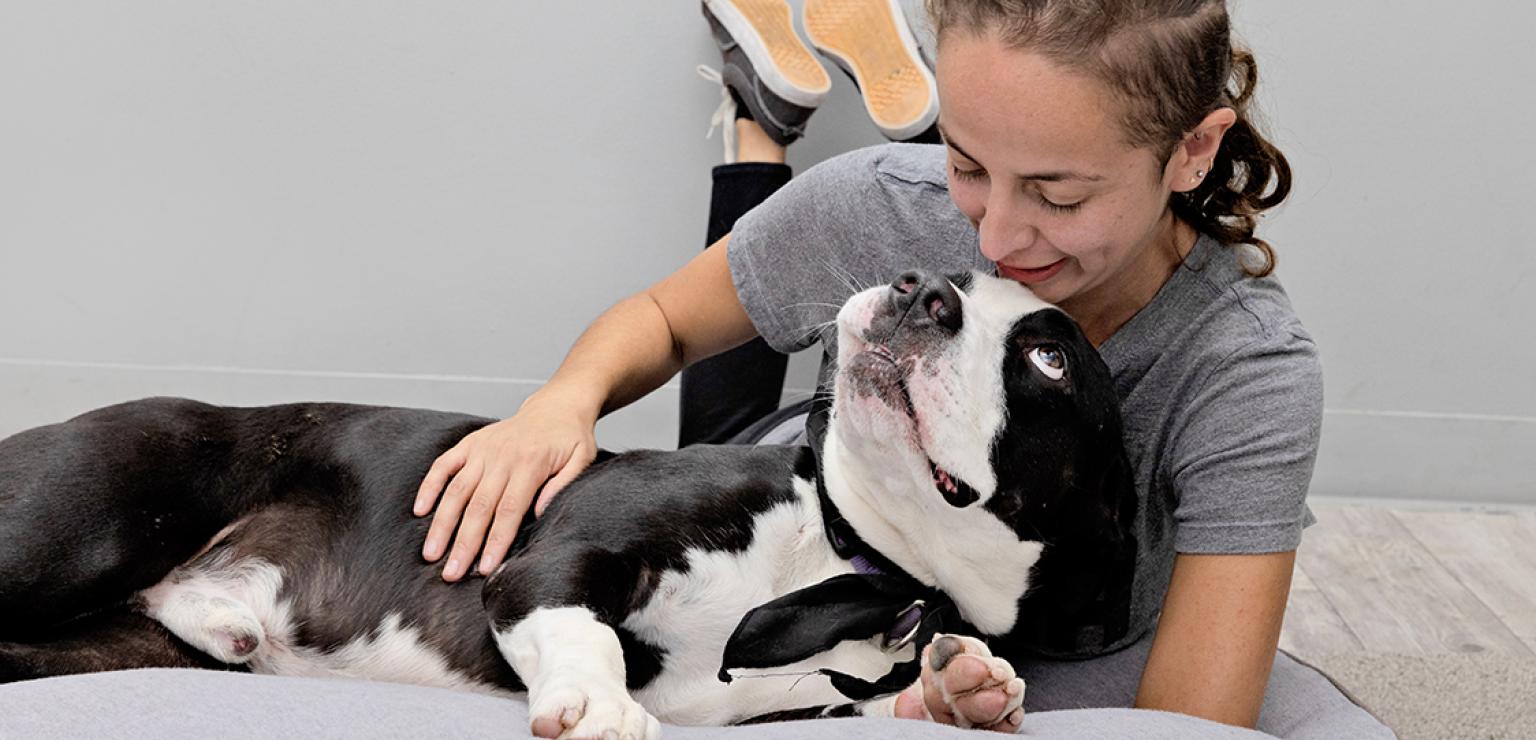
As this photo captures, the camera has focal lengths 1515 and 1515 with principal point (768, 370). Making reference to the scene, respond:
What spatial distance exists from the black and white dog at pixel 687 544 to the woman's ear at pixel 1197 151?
0.69ft

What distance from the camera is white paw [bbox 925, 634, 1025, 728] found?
1.58 meters

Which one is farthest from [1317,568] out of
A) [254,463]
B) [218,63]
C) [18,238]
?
[18,238]

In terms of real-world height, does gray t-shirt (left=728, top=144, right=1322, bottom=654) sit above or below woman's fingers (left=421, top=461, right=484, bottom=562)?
above

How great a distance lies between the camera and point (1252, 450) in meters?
1.74

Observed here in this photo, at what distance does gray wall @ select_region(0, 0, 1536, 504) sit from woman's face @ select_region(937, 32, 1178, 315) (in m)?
1.76

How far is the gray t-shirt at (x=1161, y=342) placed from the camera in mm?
1744

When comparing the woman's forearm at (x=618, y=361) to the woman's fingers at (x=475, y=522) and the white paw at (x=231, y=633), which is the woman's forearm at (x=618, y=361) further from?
the white paw at (x=231, y=633)

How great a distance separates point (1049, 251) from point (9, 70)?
2662 mm

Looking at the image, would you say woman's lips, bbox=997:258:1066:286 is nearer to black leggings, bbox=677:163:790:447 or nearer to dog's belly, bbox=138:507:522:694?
dog's belly, bbox=138:507:522:694

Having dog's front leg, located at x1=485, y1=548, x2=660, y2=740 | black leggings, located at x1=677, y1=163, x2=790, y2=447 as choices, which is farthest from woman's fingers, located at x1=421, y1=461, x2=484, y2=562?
black leggings, located at x1=677, y1=163, x2=790, y2=447

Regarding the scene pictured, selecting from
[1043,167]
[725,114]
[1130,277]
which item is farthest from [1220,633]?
[725,114]

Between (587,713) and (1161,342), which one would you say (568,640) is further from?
(1161,342)

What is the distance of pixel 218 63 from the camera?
11.1 feet

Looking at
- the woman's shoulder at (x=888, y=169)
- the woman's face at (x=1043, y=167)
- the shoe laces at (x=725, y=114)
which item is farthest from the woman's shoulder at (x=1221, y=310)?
the shoe laces at (x=725, y=114)
